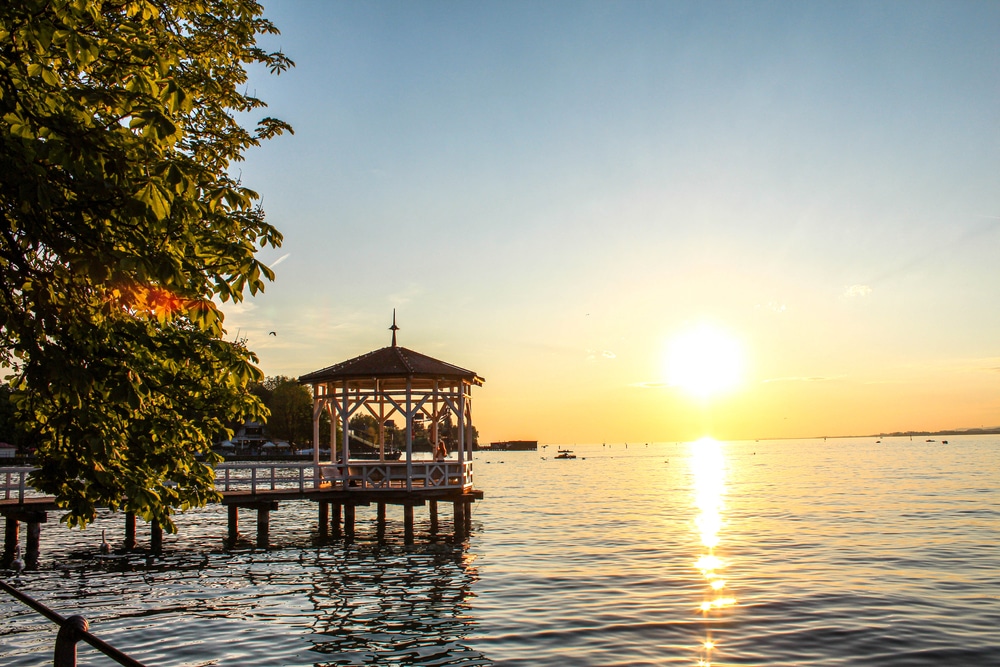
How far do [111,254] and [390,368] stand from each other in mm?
20681

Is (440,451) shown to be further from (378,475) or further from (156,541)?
(156,541)

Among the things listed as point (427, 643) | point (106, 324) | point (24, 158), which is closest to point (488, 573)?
point (427, 643)

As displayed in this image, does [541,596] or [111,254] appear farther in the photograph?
[541,596]

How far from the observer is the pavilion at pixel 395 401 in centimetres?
2709

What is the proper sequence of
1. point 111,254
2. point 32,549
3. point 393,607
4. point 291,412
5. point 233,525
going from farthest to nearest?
1. point 291,412
2. point 233,525
3. point 32,549
4. point 393,607
5. point 111,254

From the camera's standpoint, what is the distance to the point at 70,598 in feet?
62.5

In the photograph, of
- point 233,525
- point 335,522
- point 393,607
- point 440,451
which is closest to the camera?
point 393,607

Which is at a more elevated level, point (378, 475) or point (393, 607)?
point (378, 475)

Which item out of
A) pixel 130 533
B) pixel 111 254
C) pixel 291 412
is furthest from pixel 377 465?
pixel 291 412

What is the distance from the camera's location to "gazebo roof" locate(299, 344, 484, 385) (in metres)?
27.1

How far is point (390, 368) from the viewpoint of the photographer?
2720 cm

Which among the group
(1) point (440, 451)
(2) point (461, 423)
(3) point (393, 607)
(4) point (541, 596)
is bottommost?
(4) point (541, 596)

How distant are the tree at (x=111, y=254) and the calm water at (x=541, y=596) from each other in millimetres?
6542

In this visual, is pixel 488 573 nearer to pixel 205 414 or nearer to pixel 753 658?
pixel 753 658
